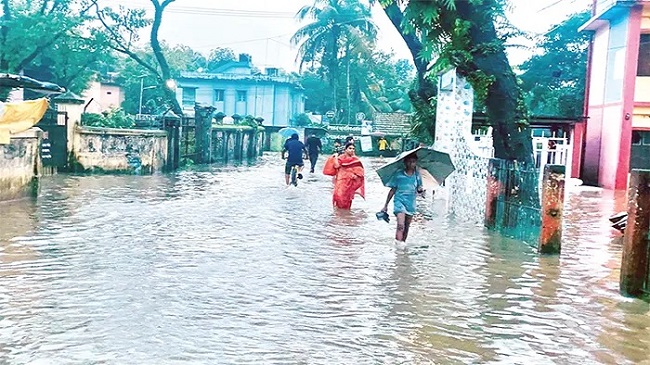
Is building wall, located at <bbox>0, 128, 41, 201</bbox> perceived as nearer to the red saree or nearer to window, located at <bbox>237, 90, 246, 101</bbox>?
the red saree

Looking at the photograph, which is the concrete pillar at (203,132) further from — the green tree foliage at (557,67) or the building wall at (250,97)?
the building wall at (250,97)

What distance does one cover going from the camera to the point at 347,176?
674 inches

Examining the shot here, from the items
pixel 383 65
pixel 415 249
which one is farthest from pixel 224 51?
pixel 415 249

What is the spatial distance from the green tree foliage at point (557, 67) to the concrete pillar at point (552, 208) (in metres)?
25.9

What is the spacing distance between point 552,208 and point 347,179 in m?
6.57

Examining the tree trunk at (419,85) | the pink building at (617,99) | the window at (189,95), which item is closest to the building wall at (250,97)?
the window at (189,95)

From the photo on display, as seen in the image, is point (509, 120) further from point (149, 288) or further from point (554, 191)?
point (149, 288)

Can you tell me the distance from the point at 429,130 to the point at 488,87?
6274 mm

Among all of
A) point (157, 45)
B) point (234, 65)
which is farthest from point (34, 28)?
point (234, 65)

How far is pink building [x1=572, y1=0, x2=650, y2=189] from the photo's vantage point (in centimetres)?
2652

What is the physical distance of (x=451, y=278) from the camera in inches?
380

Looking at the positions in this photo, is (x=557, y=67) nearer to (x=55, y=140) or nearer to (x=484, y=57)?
(x=484, y=57)

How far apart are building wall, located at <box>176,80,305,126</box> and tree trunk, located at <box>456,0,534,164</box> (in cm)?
4514

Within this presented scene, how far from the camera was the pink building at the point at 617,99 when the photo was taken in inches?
1044
